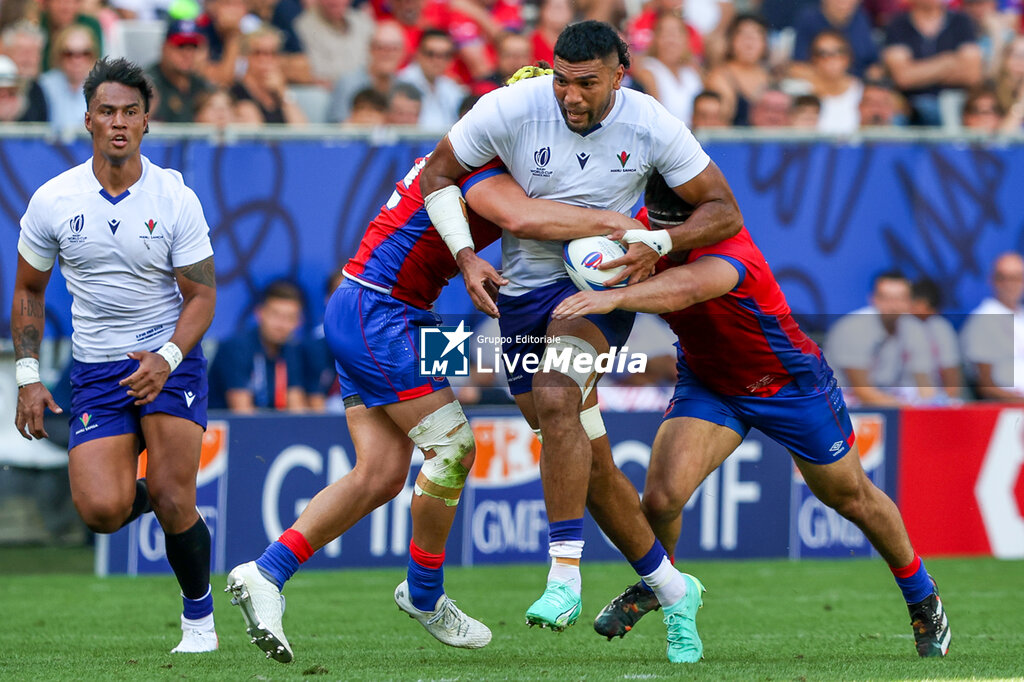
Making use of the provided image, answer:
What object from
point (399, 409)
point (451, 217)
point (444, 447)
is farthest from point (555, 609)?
point (451, 217)

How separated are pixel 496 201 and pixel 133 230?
174cm

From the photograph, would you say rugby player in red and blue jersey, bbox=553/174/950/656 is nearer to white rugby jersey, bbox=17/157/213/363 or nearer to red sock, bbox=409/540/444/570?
red sock, bbox=409/540/444/570

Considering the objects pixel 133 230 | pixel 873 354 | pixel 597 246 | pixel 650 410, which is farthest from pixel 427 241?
pixel 873 354

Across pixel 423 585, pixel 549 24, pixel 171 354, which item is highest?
pixel 549 24

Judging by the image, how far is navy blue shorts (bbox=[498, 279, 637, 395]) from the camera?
6137mm

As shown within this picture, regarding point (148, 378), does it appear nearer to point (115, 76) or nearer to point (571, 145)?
point (115, 76)

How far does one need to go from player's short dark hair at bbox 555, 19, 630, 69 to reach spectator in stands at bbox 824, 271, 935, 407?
595cm

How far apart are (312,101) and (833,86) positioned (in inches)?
193

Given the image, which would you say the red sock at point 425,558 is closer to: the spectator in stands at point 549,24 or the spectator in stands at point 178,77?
the spectator in stands at point 178,77

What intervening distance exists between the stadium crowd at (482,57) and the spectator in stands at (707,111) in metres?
0.02

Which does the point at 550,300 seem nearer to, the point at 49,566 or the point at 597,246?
the point at 597,246

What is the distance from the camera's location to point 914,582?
663 cm

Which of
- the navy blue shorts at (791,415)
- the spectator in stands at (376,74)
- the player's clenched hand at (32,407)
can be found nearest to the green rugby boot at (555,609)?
the navy blue shorts at (791,415)

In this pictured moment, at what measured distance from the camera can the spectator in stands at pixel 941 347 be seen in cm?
1144
